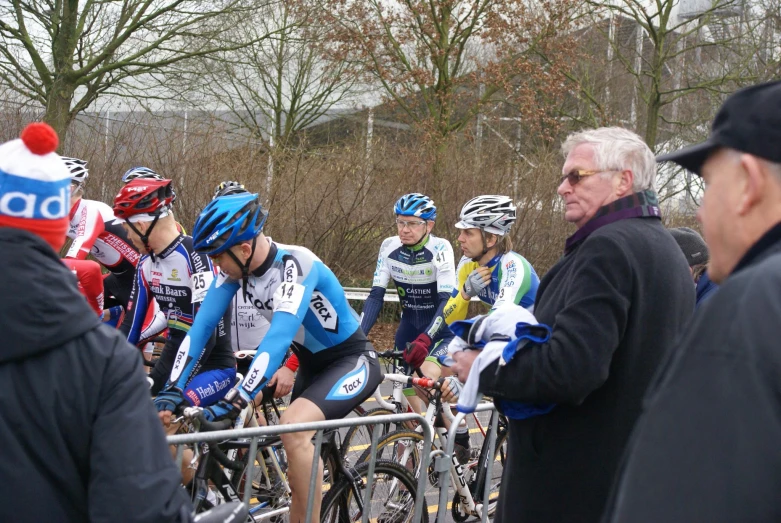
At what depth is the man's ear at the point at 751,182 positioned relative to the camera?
4.71ft

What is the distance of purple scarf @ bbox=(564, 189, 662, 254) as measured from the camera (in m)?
2.96

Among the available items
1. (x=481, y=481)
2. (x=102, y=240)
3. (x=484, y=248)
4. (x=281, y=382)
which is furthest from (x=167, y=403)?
(x=102, y=240)

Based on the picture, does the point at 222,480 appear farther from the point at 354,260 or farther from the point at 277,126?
the point at 277,126

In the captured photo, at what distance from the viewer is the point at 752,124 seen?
147 centimetres

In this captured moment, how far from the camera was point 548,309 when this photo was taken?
296cm

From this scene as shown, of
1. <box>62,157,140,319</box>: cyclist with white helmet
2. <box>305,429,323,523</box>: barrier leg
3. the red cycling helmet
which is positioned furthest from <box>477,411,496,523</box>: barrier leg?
<box>62,157,140,319</box>: cyclist with white helmet

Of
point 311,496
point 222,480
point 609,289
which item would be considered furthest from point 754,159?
point 222,480

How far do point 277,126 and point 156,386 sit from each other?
19254mm

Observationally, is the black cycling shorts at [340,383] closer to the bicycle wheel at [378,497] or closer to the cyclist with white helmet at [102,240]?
the bicycle wheel at [378,497]

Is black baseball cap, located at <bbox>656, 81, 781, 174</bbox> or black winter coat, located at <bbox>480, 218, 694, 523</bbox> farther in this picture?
black winter coat, located at <bbox>480, 218, 694, 523</bbox>

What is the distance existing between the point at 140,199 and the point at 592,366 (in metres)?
3.78

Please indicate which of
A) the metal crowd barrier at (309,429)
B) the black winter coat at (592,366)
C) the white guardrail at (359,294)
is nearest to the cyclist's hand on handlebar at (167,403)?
the metal crowd barrier at (309,429)

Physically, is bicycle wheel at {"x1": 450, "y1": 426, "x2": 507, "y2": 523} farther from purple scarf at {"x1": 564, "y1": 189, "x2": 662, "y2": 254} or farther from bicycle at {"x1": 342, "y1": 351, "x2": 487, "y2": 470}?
purple scarf at {"x1": 564, "y1": 189, "x2": 662, "y2": 254}

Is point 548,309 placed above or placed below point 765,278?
below
